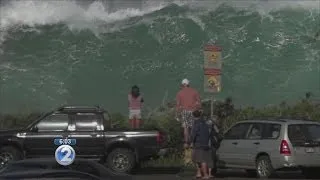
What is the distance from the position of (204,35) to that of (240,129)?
1126 cm

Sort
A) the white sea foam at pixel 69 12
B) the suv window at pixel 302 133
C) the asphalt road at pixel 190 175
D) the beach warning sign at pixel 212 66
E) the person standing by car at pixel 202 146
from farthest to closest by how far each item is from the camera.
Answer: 1. the white sea foam at pixel 69 12
2. the beach warning sign at pixel 212 66
3. the asphalt road at pixel 190 175
4. the person standing by car at pixel 202 146
5. the suv window at pixel 302 133

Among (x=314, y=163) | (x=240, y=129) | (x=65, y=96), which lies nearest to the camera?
(x=314, y=163)

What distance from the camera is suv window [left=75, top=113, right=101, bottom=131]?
63.4 ft

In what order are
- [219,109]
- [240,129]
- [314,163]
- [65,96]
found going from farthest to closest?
1. [65,96]
2. [219,109]
3. [240,129]
4. [314,163]

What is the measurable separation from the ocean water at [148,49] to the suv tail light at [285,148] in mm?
10691

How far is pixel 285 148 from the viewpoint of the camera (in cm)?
1748

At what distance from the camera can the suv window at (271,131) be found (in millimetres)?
17922

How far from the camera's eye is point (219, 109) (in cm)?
2328

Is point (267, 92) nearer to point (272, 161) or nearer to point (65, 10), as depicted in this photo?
point (65, 10)

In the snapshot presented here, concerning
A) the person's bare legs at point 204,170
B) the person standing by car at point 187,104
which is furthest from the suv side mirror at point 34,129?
the person's bare legs at point 204,170

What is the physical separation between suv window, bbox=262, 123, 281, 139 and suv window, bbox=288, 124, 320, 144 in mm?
303

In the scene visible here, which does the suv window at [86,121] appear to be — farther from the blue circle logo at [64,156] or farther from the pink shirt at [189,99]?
the blue circle logo at [64,156]

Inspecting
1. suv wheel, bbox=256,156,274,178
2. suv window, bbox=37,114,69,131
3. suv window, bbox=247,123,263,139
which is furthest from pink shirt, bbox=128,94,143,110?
suv wheel, bbox=256,156,274,178

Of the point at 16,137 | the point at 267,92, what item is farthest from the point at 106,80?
the point at 16,137
